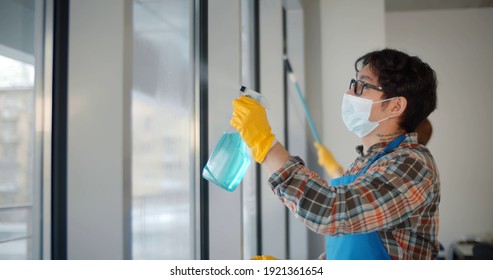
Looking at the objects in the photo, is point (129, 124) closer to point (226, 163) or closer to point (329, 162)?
point (226, 163)

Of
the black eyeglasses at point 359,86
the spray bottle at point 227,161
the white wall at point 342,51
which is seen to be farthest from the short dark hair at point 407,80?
the white wall at point 342,51

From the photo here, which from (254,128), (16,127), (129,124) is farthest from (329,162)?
(16,127)

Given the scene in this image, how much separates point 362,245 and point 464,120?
11.4 feet

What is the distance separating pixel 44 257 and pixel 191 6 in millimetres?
888

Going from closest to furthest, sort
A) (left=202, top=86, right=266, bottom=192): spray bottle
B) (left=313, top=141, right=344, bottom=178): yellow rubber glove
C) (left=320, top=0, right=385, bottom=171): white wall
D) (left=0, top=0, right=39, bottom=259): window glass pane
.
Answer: (left=0, top=0, right=39, bottom=259): window glass pane, (left=202, top=86, right=266, bottom=192): spray bottle, (left=313, top=141, right=344, bottom=178): yellow rubber glove, (left=320, top=0, right=385, bottom=171): white wall

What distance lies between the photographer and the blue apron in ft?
3.43

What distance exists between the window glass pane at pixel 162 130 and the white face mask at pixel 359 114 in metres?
0.49

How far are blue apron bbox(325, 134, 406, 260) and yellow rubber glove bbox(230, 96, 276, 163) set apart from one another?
0.93 ft

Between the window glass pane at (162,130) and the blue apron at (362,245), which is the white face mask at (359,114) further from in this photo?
the window glass pane at (162,130)

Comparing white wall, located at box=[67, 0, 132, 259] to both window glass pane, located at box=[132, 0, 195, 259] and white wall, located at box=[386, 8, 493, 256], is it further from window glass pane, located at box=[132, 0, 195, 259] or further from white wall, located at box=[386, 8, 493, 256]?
white wall, located at box=[386, 8, 493, 256]

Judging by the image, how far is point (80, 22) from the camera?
3.00ft

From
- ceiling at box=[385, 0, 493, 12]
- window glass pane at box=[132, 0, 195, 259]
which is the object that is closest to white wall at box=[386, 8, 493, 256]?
ceiling at box=[385, 0, 493, 12]

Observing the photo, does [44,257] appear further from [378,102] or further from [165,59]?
[378,102]
